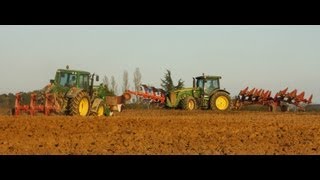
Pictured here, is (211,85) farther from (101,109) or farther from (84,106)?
(84,106)

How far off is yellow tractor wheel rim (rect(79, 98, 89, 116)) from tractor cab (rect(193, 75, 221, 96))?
8747 mm

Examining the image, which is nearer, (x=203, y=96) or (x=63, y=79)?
(x=63, y=79)

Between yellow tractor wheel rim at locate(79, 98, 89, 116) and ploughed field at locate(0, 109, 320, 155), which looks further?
yellow tractor wheel rim at locate(79, 98, 89, 116)

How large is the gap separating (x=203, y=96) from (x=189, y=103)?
3.11 ft

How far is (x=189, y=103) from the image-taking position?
2331cm

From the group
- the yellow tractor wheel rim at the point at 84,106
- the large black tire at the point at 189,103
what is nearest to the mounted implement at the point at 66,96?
the yellow tractor wheel rim at the point at 84,106

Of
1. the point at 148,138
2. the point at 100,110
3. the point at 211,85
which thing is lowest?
the point at 148,138

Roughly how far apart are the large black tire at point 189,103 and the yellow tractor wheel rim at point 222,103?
1250 millimetres

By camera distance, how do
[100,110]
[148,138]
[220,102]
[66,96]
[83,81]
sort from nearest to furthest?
[148,138] → [66,96] → [83,81] → [100,110] → [220,102]

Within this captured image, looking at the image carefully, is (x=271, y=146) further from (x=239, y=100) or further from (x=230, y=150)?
(x=239, y=100)

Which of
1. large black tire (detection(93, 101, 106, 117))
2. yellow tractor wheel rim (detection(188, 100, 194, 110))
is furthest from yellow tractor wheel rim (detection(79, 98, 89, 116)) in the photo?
yellow tractor wheel rim (detection(188, 100, 194, 110))

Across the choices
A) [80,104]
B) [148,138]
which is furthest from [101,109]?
[148,138]

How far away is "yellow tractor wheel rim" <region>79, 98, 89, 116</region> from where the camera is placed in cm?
1614

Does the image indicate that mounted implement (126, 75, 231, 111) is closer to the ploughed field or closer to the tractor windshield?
the tractor windshield
